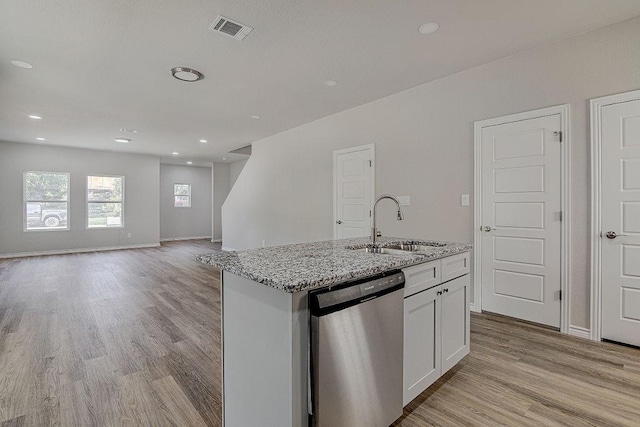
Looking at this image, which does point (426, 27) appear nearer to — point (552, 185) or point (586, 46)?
point (586, 46)

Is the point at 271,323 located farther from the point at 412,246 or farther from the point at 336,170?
the point at 336,170

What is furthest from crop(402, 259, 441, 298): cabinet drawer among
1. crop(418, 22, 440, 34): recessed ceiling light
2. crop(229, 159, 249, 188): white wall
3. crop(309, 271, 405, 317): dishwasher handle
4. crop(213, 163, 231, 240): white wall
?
crop(213, 163, 231, 240): white wall

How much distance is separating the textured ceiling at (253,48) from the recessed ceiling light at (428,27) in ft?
0.16

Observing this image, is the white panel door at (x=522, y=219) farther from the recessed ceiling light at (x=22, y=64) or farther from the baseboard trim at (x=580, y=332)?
the recessed ceiling light at (x=22, y=64)

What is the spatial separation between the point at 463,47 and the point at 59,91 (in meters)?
4.74

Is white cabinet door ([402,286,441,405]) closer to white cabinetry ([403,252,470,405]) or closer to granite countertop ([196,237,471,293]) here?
white cabinetry ([403,252,470,405])

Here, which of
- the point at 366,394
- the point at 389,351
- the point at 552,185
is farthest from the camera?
the point at 552,185

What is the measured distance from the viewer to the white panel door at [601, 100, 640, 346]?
245 cm

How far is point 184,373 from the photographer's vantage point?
7.05 feet

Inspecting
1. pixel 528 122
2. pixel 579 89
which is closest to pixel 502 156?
pixel 528 122

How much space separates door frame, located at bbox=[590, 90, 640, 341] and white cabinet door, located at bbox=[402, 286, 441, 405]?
1784 millimetres

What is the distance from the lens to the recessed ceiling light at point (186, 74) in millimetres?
3265

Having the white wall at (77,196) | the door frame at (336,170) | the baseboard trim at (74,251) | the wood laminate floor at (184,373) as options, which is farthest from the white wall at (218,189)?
the wood laminate floor at (184,373)

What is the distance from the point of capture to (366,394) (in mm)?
1364
